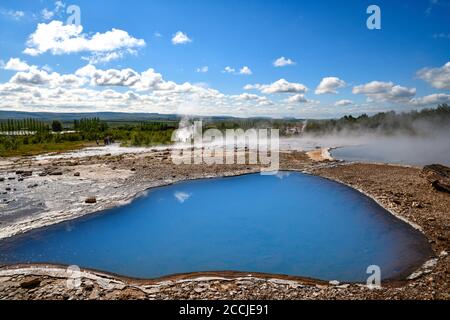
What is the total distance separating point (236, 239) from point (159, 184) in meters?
10.3

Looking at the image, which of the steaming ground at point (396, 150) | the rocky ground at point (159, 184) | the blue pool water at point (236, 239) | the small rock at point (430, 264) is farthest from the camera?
the steaming ground at point (396, 150)

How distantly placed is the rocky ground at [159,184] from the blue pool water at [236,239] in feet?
2.54

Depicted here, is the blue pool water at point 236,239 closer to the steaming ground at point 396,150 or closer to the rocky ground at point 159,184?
the rocky ground at point 159,184

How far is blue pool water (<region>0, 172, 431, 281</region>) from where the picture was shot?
1013 cm

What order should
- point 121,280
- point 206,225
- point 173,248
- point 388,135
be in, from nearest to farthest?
point 121,280 < point 173,248 < point 206,225 < point 388,135

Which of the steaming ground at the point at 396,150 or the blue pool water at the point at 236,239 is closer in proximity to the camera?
the blue pool water at the point at 236,239

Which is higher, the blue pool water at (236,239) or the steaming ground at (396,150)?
the steaming ground at (396,150)

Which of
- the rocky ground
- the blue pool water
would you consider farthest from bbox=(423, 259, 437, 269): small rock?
the blue pool water

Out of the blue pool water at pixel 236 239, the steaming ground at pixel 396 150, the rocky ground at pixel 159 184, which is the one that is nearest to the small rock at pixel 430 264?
the rocky ground at pixel 159 184

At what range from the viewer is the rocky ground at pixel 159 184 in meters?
7.85

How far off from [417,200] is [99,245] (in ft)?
48.0

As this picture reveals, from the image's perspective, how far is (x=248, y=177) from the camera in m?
25.1

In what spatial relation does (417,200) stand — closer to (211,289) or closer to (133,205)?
(211,289)
